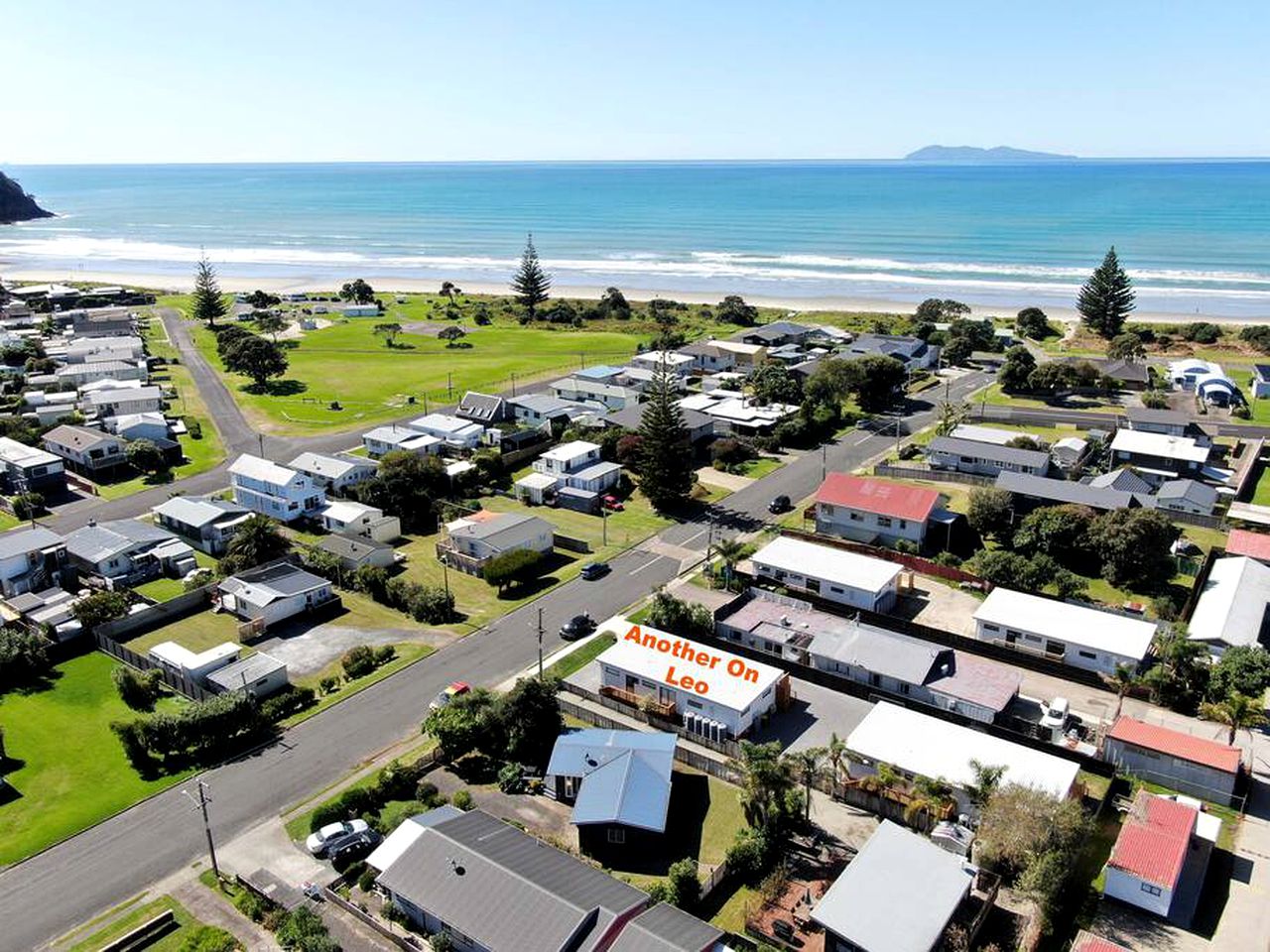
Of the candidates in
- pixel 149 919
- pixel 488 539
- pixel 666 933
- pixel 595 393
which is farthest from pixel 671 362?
pixel 666 933

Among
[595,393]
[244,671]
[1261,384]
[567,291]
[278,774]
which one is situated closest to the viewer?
[278,774]

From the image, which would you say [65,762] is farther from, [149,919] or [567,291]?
[567,291]

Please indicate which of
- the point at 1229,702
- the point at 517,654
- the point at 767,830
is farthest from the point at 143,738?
the point at 1229,702

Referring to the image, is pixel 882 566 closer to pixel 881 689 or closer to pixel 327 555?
pixel 881 689

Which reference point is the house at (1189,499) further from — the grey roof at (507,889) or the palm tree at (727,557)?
the grey roof at (507,889)

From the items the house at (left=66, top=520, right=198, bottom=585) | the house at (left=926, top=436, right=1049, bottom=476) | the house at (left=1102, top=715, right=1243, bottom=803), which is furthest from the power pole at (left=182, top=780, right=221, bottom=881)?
the house at (left=926, top=436, right=1049, bottom=476)

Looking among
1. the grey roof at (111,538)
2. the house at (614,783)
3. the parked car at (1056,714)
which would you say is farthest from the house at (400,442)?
the parked car at (1056,714)

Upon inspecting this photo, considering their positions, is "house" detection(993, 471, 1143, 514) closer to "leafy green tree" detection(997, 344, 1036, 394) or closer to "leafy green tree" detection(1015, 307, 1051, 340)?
"leafy green tree" detection(997, 344, 1036, 394)
